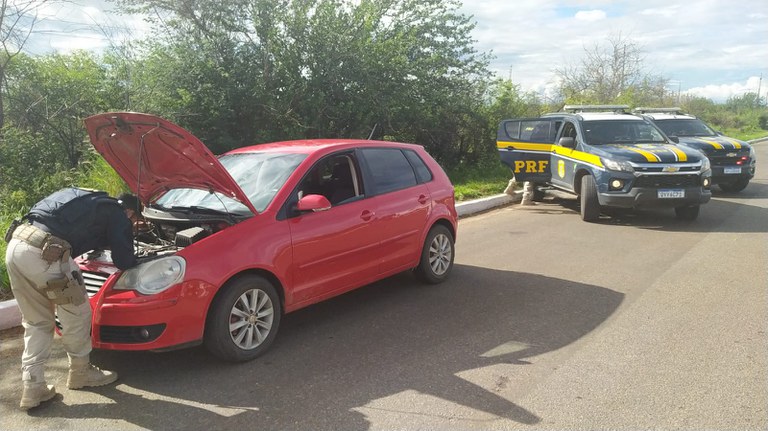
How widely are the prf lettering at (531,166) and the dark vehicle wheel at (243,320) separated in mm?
8179

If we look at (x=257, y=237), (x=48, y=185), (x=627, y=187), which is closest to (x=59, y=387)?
(x=257, y=237)

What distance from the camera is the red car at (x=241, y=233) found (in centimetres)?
367

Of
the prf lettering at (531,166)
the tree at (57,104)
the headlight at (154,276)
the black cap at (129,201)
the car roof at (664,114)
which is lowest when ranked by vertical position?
the headlight at (154,276)

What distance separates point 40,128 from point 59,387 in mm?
9825

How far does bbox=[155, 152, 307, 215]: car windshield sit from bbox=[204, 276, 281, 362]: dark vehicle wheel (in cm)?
62

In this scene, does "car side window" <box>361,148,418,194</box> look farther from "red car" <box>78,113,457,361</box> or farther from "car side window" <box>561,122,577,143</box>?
"car side window" <box>561,122,577,143</box>

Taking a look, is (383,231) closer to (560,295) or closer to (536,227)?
(560,295)

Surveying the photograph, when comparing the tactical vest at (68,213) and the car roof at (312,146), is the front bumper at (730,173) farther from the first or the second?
the tactical vest at (68,213)

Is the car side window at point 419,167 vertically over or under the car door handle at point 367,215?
over

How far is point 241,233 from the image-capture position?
397 cm

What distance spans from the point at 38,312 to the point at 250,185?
1.79 meters

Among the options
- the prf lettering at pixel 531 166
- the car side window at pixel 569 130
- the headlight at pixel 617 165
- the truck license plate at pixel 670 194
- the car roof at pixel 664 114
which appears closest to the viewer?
the truck license plate at pixel 670 194

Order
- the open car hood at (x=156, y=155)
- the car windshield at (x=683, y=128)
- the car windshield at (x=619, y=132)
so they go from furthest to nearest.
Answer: the car windshield at (x=683, y=128)
the car windshield at (x=619, y=132)
the open car hood at (x=156, y=155)

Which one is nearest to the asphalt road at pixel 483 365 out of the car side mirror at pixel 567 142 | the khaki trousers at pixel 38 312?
the khaki trousers at pixel 38 312
